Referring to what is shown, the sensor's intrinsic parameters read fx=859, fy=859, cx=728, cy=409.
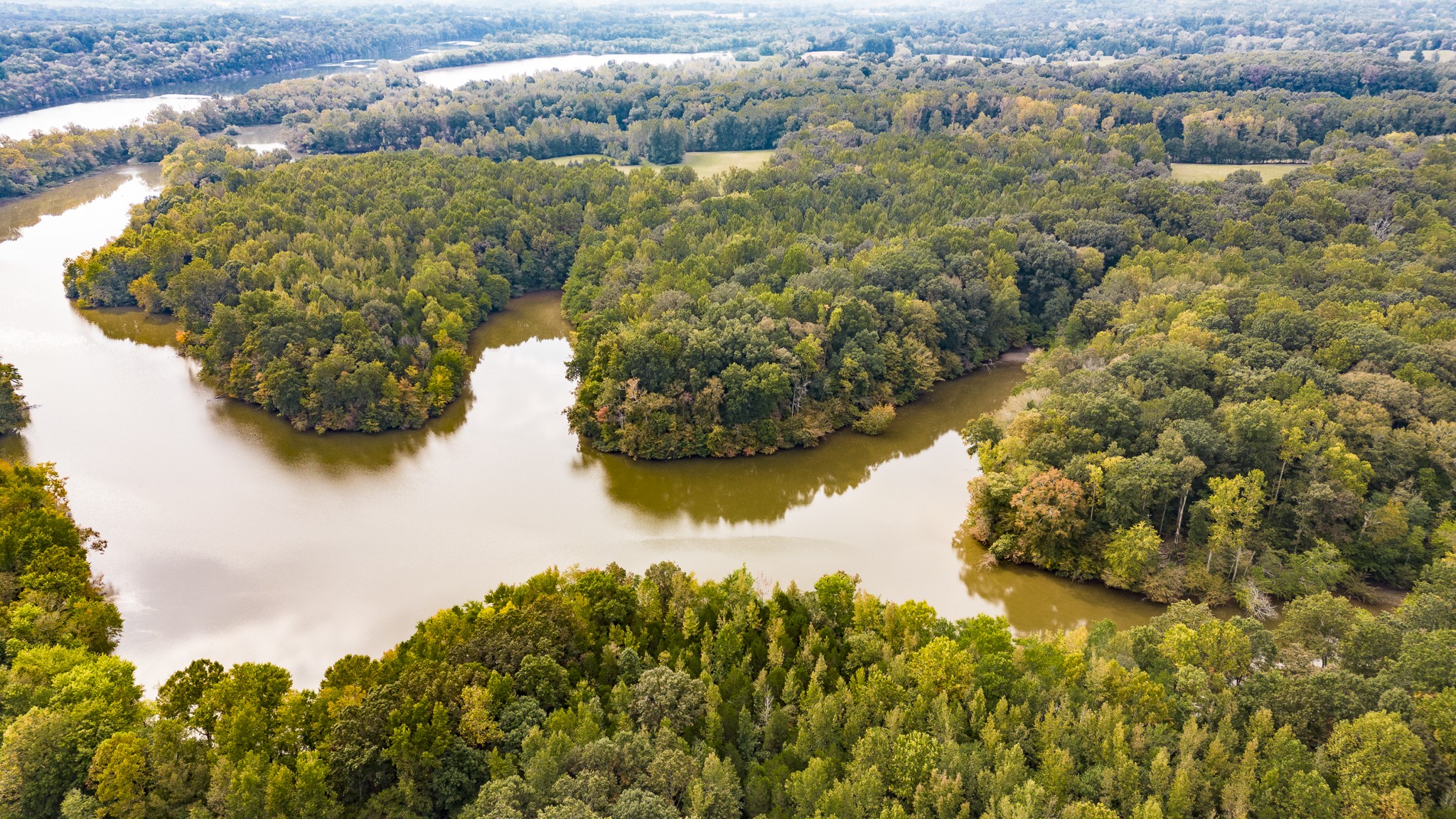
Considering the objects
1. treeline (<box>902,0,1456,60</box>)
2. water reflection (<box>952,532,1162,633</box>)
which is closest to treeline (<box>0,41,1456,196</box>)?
treeline (<box>902,0,1456,60</box>)

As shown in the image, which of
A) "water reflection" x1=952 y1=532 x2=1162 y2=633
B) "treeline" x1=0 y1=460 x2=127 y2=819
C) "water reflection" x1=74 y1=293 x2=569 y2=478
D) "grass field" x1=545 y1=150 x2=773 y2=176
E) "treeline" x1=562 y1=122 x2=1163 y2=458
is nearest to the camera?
"treeline" x1=0 y1=460 x2=127 y2=819

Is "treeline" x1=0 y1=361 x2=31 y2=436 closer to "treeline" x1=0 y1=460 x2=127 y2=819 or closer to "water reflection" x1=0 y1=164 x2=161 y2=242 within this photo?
"treeline" x1=0 y1=460 x2=127 y2=819

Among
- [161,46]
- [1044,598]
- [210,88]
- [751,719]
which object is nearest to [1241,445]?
[1044,598]

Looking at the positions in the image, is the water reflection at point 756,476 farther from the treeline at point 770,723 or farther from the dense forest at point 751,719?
the treeline at point 770,723

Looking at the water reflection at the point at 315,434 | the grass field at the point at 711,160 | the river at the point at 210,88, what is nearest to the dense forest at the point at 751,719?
the water reflection at the point at 315,434

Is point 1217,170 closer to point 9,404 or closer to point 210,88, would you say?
point 9,404

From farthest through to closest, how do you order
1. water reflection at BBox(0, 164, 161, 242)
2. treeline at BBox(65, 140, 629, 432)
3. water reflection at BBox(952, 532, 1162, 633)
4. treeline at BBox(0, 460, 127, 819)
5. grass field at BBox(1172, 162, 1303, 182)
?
1. water reflection at BBox(0, 164, 161, 242)
2. grass field at BBox(1172, 162, 1303, 182)
3. treeline at BBox(65, 140, 629, 432)
4. water reflection at BBox(952, 532, 1162, 633)
5. treeline at BBox(0, 460, 127, 819)

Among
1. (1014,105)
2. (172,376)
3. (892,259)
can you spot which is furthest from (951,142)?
(172,376)
